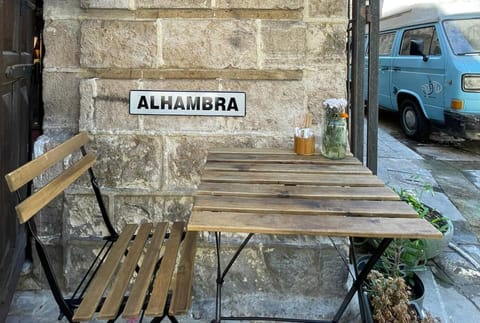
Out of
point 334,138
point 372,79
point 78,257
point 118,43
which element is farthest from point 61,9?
point 372,79

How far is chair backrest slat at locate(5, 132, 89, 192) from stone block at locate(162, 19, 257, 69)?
0.59 metres

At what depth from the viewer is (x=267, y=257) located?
2164 millimetres

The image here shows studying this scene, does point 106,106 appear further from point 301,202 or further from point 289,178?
point 301,202

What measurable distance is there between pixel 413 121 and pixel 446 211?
12.0ft

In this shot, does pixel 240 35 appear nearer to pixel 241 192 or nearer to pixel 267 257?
pixel 241 192

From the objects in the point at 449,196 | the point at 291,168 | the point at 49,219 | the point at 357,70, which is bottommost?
the point at 449,196

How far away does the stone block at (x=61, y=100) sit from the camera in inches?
Answer: 85.4

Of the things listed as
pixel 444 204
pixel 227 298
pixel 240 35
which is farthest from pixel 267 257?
pixel 444 204

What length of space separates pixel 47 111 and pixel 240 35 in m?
1.01

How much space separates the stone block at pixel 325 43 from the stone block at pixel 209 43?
267 mm

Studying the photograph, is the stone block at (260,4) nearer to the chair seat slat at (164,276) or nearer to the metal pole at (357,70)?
the metal pole at (357,70)

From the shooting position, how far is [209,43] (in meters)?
2.10

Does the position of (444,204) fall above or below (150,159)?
below

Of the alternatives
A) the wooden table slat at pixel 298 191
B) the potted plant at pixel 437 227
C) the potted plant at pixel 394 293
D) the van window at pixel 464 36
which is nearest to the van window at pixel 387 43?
the van window at pixel 464 36
